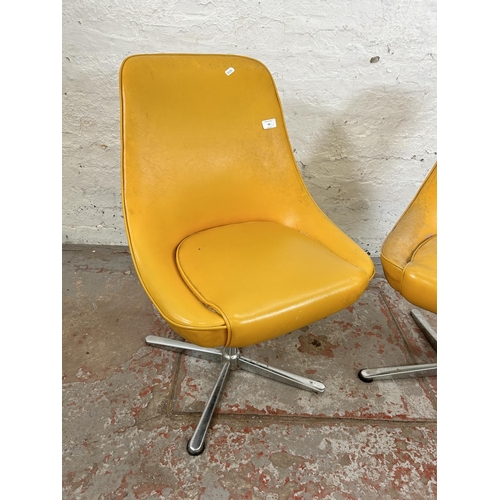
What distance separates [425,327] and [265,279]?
105 cm

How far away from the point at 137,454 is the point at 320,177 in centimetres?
150

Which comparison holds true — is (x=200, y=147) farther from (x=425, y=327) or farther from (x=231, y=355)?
(x=425, y=327)

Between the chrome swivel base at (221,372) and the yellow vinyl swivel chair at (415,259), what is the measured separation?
270 millimetres

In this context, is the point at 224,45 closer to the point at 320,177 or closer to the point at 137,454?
the point at 320,177

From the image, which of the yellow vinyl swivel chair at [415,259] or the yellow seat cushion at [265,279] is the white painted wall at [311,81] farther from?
the yellow seat cushion at [265,279]

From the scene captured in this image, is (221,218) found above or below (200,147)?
below

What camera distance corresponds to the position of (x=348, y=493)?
43.0 inches

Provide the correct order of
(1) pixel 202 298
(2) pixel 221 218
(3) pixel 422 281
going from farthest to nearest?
(2) pixel 221 218 → (3) pixel 422 281 → (1) pixel 202 298

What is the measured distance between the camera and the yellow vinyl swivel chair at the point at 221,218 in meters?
0.99

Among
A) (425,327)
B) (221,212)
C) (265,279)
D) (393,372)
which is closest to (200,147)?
(221,212)

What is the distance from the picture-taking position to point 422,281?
1149 millimetres

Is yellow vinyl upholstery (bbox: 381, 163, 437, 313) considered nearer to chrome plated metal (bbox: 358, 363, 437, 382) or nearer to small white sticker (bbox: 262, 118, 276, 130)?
chrome plated metal (bbox: 358, 363, 437, 382)

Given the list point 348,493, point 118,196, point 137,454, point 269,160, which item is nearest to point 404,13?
point 269,160

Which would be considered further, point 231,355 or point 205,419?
point 231,355
